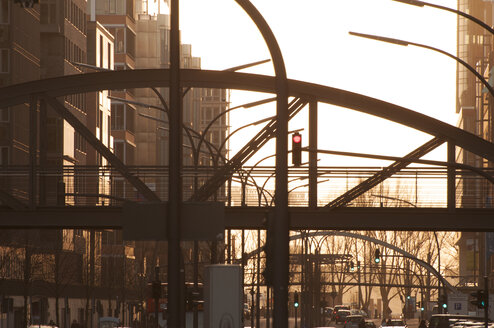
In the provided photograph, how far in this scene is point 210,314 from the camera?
1117 inches

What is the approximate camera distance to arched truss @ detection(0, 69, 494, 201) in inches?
1599

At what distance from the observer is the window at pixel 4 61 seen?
79.1 m

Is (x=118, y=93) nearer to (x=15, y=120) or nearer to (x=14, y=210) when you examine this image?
(x=15, y=120)

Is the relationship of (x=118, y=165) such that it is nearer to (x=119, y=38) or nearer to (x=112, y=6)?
(x=119, y=38)

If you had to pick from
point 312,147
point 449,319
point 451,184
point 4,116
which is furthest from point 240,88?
point 4,116

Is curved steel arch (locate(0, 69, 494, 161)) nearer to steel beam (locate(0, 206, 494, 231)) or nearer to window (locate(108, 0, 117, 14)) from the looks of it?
steel beam (locate(0, 206, 494, 231))

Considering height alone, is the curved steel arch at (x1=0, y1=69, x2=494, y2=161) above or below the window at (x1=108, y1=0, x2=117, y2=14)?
below

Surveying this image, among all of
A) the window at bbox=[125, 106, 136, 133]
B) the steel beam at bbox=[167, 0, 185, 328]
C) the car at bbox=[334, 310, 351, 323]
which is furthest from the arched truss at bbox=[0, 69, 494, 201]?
the window at bbox=[125, 106, 136, 133]

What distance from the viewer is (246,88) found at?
41.6m

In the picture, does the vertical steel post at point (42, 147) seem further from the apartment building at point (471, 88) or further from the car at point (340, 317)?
the apartment building at point (471, 88)

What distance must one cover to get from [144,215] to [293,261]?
10723cm

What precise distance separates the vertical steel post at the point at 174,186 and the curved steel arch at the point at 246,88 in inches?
918

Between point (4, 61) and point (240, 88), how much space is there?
40.6m

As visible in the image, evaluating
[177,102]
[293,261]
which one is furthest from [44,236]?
[177,102]
